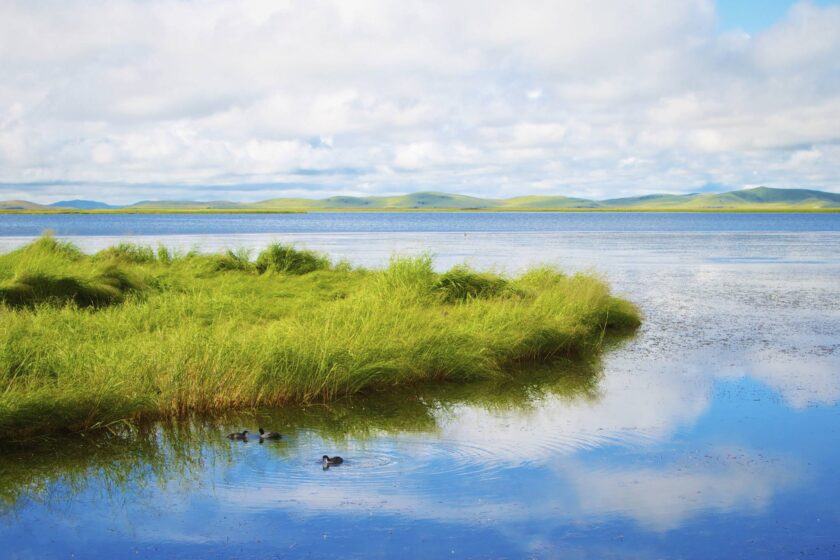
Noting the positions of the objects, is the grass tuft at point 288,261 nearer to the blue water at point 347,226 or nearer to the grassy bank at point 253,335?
the grassy bank at point 253,335

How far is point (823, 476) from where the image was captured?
9664mm

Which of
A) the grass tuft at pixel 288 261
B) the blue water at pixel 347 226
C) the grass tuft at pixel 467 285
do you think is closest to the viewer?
the grass tuft at pixel 467 285

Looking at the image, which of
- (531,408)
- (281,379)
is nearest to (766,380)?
(531,408)

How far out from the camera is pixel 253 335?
14.3 meters

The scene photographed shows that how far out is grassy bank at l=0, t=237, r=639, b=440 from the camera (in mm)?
11523

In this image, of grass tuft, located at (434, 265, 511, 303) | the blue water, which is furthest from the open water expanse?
the blue water

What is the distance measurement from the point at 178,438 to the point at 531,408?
5589mm

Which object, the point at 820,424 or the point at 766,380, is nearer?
the point at 820,424

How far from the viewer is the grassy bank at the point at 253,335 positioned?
37.8ft

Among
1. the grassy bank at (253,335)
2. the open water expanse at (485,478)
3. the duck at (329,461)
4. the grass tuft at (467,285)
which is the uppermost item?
the grass tuft at (467,285)

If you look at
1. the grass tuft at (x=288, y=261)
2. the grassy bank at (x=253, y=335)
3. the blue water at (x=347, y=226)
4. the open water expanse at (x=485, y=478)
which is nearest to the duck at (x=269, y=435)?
the open water expanse at (x=485, y=478)

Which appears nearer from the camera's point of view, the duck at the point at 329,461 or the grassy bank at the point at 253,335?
the duck at the point at 329,461

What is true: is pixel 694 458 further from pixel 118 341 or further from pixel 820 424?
pixel 118 341

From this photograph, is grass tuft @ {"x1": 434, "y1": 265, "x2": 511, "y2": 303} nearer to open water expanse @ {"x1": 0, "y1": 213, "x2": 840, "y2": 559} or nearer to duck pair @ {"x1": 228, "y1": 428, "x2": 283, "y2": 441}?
open water expanse @ {"x1": 0, "y1": 213, "x2": 840, "y2": 559}
